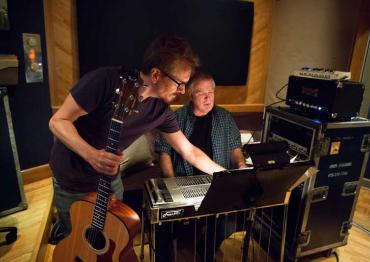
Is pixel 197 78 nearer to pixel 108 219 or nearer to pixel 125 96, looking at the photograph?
pixel 125 96

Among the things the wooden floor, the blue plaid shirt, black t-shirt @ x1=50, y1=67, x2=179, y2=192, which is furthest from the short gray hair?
the wooden floor

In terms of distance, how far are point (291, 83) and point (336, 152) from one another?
564 mm

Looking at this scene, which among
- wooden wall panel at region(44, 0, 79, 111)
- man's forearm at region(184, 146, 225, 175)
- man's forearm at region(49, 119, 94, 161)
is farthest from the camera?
wooden wall panel at region(44, 0, 79, 111)

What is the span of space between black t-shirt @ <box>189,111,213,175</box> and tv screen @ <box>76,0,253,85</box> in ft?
2.80

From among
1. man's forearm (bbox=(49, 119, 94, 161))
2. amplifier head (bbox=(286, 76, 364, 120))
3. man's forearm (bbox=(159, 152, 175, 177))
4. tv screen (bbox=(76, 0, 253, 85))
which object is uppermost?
tv screen (bbox=(76, 0, 253, 85))

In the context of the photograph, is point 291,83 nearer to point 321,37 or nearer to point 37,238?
point 321,37

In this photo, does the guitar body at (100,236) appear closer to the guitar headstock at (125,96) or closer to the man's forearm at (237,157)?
the guitar headstock at (125,96)

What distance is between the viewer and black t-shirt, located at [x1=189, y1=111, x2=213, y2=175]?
199 cm

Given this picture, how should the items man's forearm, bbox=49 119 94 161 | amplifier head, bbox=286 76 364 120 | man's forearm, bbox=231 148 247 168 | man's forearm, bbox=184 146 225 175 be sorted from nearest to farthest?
man's forearm, bbox=49 119 94 161 < man's forearm, bbox=184 146 225 175 < amplifier head, bbox=286 76 364 120 < man's forearm, bbox=231 148 247 168

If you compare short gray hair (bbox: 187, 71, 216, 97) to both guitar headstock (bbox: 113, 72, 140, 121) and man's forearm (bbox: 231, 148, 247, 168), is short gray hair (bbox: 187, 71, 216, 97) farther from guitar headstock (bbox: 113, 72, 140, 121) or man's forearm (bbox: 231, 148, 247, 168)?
guitar headstock (bbox: 113, 72, 140, 121)

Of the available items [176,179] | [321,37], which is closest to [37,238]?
[176,179]

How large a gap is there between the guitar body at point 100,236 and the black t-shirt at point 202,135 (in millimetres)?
801

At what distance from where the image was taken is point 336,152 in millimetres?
1899

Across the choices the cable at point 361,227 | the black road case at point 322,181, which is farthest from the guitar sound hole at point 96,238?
the cable at point 361,227
